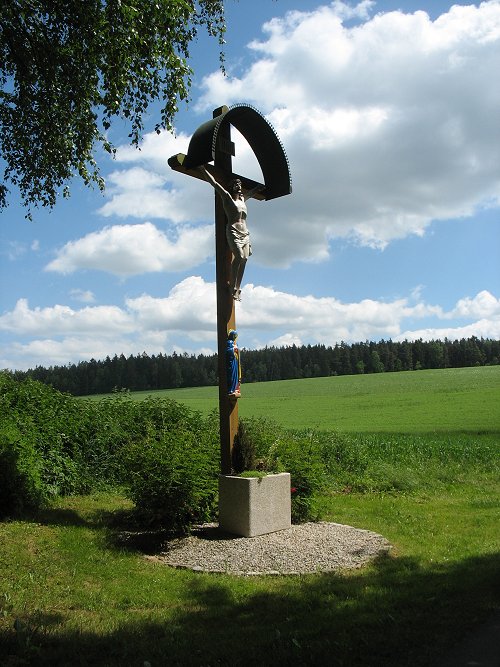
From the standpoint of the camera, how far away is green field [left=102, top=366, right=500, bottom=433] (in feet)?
91.0

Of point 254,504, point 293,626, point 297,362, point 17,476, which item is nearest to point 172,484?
point 254,504

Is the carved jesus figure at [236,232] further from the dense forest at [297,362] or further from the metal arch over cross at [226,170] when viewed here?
the dense forest at [297,362]

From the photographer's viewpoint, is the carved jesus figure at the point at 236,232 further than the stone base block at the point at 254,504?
Yes

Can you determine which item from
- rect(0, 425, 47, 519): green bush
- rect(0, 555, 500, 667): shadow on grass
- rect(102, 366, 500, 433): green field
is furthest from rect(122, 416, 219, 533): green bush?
rect(102, 366, 500, 433): green field

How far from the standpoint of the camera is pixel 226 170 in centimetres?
866

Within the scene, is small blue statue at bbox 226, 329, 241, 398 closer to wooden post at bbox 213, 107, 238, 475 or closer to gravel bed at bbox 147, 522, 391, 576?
wooden post at bbox 213, 107, 238, 475

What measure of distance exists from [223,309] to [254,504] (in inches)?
106

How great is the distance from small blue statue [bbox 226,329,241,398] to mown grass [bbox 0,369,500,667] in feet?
7.22

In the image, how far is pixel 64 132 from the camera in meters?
10.2

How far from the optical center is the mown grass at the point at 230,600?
4102 millimetres

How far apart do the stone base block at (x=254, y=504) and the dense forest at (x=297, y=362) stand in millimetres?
56024

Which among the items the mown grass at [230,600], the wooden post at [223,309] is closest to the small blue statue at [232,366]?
the wooden post at [223,309]

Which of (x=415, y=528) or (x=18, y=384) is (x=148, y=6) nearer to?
(x=18, y=384)

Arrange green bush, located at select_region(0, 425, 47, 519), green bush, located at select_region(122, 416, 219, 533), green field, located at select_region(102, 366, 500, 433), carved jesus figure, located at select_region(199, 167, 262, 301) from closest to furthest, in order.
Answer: green bush, located at select_region(122, 416, 219, 533) < carved jesus figure, located at select_region(199, 167, 262, 301) < green bush, located at select_region(0, 425, 47, 519) < green field, located at select_region(102, 366, 500, 433)
